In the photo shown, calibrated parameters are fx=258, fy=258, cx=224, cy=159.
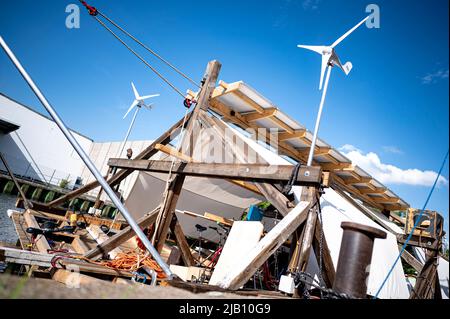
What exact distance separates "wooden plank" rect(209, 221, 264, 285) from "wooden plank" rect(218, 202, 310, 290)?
133cm

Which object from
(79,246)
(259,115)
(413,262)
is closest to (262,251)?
(79,246)

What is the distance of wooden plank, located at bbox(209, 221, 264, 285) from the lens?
4199 millimetres

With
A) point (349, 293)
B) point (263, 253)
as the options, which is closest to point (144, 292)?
point (263, 253)

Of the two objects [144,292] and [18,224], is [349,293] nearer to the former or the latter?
[144,292]

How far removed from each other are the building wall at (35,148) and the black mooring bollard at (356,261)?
128 ft

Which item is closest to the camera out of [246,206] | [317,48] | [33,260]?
[33,260]

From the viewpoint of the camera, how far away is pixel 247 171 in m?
3.80

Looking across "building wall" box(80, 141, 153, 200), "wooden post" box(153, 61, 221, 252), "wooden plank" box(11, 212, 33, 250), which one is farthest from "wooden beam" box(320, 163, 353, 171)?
"building wall" box(80, 141, 153, 200)

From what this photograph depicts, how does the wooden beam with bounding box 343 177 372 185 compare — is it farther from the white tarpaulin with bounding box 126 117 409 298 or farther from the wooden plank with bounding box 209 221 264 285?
the wooden plank with bounding box 209 221 264 285

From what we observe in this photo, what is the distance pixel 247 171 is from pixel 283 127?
10.4 ft

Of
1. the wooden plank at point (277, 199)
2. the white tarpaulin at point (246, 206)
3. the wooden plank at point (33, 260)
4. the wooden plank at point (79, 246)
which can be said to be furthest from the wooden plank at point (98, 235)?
the wooden plank at point (277, 199)

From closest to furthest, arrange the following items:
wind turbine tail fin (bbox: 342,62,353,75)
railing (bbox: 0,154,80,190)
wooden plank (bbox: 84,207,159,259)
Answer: wooden plank (bbox: 84,207,159,259)
wind turbine tail fin (bbox: 342,62,353,75)
railing (bbox: 0,154,80,190)

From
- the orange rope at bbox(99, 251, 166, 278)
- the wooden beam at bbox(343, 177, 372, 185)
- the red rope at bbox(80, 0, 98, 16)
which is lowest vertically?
the orange rope at bbox(99, 251, 166, 278)

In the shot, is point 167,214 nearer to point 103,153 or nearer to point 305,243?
point 305,243
